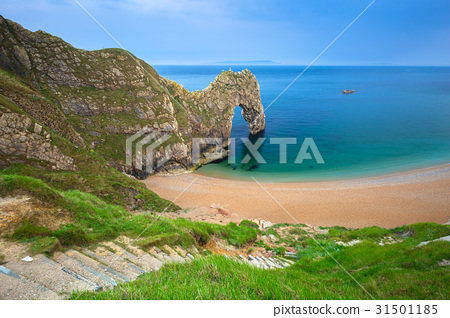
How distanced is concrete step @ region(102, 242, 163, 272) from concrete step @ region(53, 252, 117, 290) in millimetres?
1262

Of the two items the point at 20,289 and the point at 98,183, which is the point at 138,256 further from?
the point at 98,183

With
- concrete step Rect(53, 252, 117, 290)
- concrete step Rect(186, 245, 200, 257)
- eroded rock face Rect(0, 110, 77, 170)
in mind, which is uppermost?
eroded rock face Rect(0, 110, 77, 170)

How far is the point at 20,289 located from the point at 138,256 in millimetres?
3242

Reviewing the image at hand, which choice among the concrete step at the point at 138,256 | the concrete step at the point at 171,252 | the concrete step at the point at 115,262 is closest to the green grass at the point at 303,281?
the concrete step at the point at 115,262

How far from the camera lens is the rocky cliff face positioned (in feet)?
90.0

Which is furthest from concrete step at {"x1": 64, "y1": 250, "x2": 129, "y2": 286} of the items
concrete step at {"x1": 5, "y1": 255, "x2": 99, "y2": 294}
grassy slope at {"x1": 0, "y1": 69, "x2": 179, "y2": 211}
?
grassy slope at {"x1": 0, "y1": 69, "x2": 179, "y2": 211}

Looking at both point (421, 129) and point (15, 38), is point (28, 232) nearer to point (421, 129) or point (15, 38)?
point (15, 38)

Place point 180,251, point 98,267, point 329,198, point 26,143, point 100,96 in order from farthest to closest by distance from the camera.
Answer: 1. point 100,96
2. point 329,198
3. point 26,143
4. point 180,251
5. point 98,267

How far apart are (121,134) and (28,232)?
2825cm

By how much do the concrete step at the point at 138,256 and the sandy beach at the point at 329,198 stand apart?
17.5 m

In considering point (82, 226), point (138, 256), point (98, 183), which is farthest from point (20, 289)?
point (98, 183)

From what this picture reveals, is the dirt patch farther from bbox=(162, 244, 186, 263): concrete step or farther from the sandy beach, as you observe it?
the sandy beach

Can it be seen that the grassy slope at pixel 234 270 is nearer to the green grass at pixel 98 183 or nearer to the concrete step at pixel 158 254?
the concrete step at pixel 158 254

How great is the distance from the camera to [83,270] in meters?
5.75
